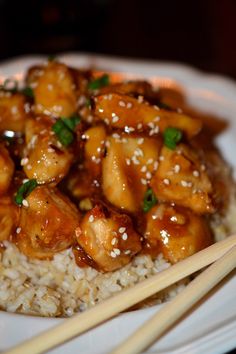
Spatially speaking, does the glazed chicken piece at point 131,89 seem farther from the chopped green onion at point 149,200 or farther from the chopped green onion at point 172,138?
the chopped green onion at point 149,200

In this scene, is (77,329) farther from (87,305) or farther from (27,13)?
(27,13)

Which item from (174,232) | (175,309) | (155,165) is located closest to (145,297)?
(175,309)

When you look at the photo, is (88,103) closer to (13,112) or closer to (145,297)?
(13,112)

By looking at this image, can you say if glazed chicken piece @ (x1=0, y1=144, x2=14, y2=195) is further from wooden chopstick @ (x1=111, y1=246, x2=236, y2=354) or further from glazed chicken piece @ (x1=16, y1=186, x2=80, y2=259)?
wooden chopstick @ (x1=111, y1=246, x2=236, y2=354)

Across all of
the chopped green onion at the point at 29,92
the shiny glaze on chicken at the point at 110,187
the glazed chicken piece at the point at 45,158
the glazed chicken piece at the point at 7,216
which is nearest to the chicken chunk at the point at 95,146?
the shiny glaze on chicken at the point at 110,187

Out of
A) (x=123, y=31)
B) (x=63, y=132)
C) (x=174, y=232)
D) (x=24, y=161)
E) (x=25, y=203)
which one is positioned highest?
(x=63, y=132)

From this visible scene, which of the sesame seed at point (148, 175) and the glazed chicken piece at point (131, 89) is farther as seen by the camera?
the glazed chicken piece at point (131, 89)
